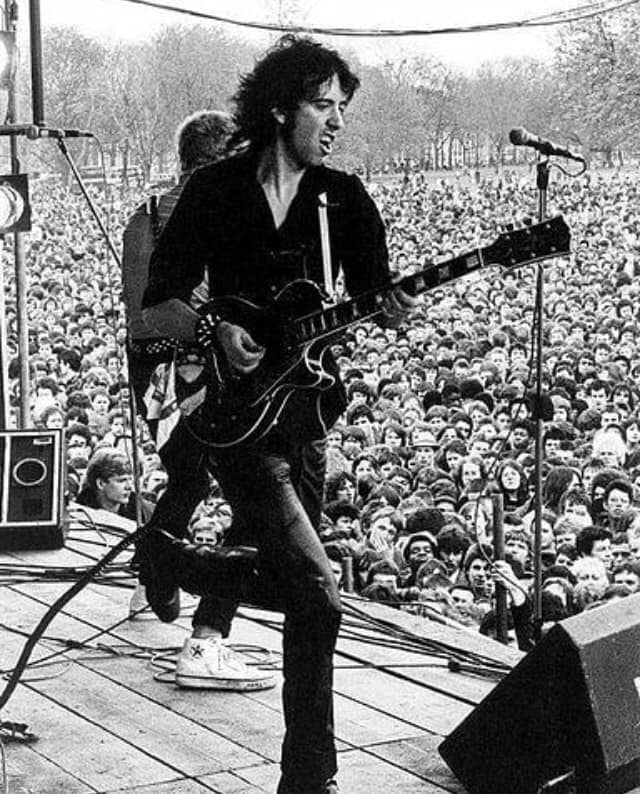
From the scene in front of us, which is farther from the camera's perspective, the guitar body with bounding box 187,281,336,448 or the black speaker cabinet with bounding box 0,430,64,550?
the black speaker cabinet with bounding box 0,430,64,550

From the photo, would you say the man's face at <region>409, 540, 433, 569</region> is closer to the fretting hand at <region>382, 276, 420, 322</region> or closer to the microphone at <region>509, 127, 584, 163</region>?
the microphone at <region>509, 127, 584, 163</region>

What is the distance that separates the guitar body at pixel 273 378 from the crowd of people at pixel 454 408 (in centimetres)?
17

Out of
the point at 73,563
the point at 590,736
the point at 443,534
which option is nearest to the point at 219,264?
the point at 590,736

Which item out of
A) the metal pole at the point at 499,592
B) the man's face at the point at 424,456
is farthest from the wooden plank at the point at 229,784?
the man's face at the point at 424,456

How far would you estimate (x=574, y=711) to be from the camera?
2.40 meters

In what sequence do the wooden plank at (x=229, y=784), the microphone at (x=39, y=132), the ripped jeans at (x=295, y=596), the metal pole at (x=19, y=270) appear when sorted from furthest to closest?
the metal pole at (x=19, y=270) → the microphone at (x=39, y=132) → the wooden plank at (x=229, y=784) → the ripped jeans at (x=295, y=596)

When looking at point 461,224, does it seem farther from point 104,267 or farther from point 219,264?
point 219,264

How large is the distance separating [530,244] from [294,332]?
1.40ft

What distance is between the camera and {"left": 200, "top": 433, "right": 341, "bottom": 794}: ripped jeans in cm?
236

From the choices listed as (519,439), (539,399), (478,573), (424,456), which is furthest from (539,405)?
(519,439)

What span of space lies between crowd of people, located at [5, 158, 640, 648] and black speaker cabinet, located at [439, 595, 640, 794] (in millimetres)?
646

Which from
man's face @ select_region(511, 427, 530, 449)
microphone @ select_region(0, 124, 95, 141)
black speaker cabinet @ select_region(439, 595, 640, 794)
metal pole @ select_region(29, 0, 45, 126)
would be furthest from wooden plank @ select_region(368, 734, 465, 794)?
man's face @ select_region(511, 427, 530, 449)

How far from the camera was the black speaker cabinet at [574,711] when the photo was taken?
2375mm

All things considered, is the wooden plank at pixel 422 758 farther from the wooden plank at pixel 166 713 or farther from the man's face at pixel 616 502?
the man's face at pixel 616 502
